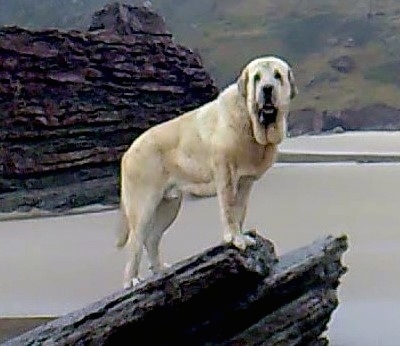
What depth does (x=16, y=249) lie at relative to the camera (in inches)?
264

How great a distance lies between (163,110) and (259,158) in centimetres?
719

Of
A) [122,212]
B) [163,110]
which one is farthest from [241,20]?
[122,212]

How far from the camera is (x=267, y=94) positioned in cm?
321

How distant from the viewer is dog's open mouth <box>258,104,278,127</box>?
3.24 metres

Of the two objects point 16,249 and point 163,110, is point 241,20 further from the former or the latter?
point 16,249

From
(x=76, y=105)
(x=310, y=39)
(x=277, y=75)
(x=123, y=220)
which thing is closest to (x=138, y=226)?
Answer: (x=123, y=220)

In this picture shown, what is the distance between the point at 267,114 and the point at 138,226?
768 mm

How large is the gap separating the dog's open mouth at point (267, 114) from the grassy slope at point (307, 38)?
54.2 feet

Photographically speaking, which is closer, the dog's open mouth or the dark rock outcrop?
the dog's open mouth

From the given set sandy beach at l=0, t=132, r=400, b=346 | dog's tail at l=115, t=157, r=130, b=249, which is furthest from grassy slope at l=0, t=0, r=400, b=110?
dog's tail at l=115, t=157, r=130, b=249

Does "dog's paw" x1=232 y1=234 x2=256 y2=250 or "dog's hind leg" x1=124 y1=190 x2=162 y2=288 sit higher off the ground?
"dog's hind leg" x1=124 y1=190 x2=162 y2=288

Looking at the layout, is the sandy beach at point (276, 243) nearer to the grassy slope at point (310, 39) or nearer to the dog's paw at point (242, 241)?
the dog's paw at point (242, 241)

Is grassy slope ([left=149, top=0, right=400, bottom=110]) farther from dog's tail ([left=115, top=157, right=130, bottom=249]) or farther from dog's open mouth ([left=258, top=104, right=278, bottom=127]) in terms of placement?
dog's open mouth ([left=258, top=104, right=278, bottom=127])

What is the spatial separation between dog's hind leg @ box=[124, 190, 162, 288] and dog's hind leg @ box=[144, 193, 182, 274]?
0.15 ft
